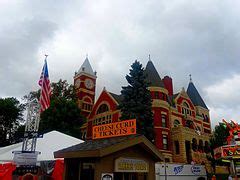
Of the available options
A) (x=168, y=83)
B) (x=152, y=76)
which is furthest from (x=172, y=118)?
(x=168, y=83)

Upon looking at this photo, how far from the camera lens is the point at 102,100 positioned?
44312 mm

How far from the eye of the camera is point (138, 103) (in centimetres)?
2939

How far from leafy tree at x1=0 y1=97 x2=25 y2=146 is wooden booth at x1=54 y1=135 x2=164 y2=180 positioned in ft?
119

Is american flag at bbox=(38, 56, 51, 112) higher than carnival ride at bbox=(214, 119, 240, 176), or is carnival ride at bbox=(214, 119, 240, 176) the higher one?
american flag at bbox=(38, 56, 51, 112)

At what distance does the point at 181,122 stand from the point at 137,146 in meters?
32.4

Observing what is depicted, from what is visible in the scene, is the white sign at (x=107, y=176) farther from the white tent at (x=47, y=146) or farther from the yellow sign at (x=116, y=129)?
the white tent at (x=47, y=146)

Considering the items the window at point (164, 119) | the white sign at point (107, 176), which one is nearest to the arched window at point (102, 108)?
the window at point (164, 119)

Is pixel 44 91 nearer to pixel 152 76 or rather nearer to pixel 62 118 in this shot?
pixel 62 118

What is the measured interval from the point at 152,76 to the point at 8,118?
26058 mm

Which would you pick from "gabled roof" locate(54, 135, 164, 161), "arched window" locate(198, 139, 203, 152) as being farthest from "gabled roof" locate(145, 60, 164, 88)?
"gabled roof" locate(54, 135, 164, 161)

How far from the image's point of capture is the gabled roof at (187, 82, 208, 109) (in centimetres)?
4991

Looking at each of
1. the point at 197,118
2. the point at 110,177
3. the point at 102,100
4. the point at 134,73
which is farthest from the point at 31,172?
the point at 197,118

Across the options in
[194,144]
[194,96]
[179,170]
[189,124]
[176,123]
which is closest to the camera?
[179,170]

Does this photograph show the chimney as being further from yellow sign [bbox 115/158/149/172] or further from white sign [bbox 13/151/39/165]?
yellow sign [bbox 115/158/149/172]
